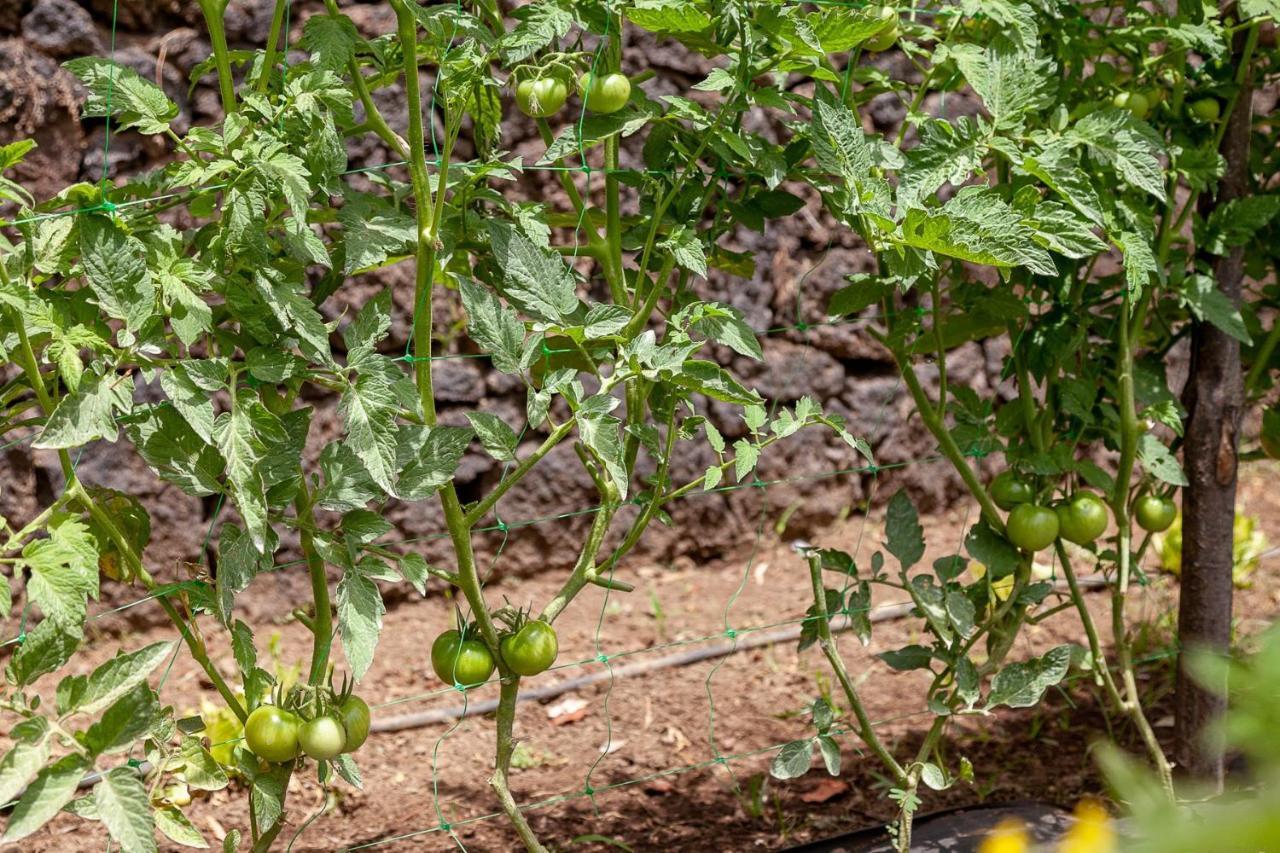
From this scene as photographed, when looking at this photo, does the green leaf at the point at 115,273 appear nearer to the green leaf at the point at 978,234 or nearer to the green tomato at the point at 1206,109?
the green leaf at the point at 978,234

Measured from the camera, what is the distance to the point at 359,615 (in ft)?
4.52

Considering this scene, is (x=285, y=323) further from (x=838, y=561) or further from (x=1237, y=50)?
(x=1237, y=50)

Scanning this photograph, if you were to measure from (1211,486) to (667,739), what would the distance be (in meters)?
1.21

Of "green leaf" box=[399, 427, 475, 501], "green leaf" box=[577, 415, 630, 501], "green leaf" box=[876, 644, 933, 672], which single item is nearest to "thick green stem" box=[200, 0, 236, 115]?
"green leaf" box=[399, 427, 475, 501]

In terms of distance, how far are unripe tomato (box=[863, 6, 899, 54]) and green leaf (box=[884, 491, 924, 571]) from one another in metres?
0.69

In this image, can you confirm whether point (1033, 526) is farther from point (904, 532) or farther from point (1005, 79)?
point (1005, 79)

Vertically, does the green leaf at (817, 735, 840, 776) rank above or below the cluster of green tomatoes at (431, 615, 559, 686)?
below

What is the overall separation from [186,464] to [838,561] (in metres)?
1.01

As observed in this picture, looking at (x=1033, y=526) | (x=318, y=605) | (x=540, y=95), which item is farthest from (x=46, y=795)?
(x=1033, y=526)

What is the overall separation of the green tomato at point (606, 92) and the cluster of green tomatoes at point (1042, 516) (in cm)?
91

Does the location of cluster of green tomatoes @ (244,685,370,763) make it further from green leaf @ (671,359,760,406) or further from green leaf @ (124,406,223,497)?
green leaf @ (671,359,760,406)

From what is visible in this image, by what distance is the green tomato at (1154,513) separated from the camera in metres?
2.04

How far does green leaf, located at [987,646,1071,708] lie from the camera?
73.2 inches

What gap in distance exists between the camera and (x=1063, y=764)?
7.90 ft
